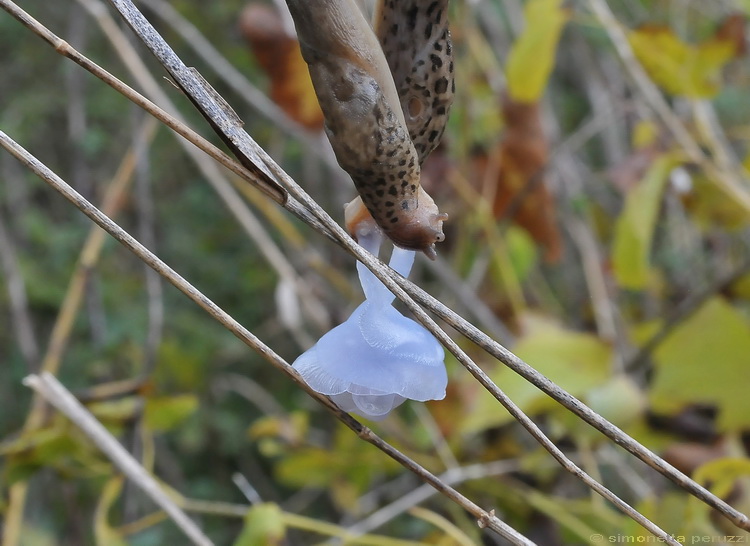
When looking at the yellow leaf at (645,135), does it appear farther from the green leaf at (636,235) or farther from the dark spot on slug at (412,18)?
the dark spot on slug at (412,18)

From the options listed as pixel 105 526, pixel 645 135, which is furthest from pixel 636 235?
pixel 105 526

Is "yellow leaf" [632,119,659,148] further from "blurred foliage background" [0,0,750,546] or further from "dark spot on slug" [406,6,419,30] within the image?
"dark spot on slug" [406,6,419,30]

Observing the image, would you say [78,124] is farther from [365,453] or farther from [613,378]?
[613,378]

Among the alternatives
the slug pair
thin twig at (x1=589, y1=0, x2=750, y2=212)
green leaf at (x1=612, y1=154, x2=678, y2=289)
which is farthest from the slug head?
thin twig at (x1=589, y1=0, x2=750, y2=212)

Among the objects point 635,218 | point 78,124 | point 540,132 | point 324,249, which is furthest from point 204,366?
point 635,218

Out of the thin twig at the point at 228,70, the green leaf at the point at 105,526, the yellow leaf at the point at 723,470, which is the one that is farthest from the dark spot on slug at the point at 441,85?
the thin twig at the point at 228,70

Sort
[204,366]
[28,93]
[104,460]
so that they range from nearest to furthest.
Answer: [104,460] < [204,366] < [28,93]

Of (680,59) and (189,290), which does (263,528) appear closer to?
(189,290)
